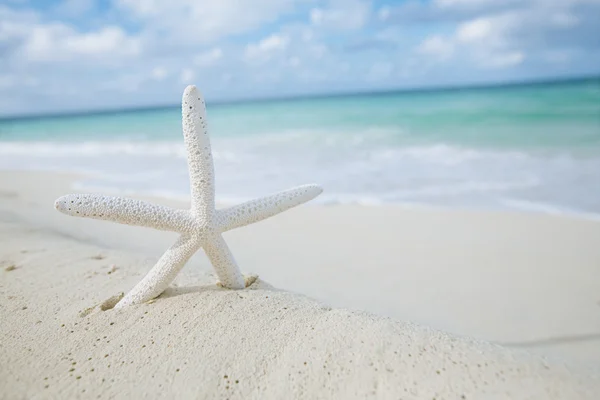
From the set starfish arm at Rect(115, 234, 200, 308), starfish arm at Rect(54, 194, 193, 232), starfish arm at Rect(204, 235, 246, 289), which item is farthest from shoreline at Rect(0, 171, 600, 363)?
starfish arm at Rect(54, 194, 193, 232)

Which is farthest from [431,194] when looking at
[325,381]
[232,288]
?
[325,381]

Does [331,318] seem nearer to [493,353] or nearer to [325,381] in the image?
[325,381]

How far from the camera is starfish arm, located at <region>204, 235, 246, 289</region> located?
9.11 feet

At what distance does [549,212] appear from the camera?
5742 mm

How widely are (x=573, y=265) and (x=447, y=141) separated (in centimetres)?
967

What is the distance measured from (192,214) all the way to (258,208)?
0.45m

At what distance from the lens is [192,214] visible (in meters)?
2.73

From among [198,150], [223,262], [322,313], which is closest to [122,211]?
[198,150]

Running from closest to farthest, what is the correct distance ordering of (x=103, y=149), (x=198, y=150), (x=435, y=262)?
(x=198, y=150) < (x=435, y=262) < (x=103, y=149)

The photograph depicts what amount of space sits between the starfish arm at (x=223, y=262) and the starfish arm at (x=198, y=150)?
0.22 m

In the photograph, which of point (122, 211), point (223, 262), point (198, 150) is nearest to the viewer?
point (122, 211)

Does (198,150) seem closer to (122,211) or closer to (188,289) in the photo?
(122,211)

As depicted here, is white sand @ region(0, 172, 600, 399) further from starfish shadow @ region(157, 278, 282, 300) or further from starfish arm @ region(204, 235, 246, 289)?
starfish arm @ region(204, 235, 246, 289)

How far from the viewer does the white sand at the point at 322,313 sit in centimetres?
196
